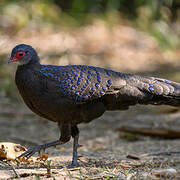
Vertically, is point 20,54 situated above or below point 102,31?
below

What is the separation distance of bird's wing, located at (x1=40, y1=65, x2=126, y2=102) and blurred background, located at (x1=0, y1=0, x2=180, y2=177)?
4029mm

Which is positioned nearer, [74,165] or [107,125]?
[74,165]

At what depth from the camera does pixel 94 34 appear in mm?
13141

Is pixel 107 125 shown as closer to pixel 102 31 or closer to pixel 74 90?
pixel 74 90

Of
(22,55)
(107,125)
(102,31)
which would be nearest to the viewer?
(22,55)

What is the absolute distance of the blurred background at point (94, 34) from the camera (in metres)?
10.2

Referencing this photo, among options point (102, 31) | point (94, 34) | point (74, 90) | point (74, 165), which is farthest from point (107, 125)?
point (102, 31)

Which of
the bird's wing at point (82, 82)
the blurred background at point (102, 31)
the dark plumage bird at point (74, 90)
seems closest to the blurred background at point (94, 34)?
the blurred background at point (102, 31)

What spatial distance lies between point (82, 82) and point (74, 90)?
144 mm

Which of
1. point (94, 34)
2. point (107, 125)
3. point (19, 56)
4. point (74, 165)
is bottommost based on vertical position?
point (74, 165)

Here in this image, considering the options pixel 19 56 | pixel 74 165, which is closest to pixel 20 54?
pixel 19 56

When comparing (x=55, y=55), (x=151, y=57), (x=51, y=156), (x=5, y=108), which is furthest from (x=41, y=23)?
(x=51, y=156)

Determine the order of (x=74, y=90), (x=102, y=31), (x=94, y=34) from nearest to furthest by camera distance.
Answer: (x=74, y=90) → (x=94, y=34) → (x=102, y=31)

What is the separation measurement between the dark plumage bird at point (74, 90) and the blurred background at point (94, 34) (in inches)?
150
